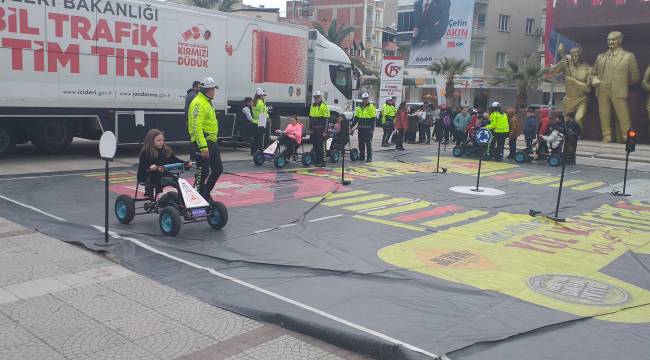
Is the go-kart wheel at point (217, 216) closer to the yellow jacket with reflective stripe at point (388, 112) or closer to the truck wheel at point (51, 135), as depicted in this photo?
the truck wheel at point (51, 135)

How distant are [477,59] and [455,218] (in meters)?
50.7

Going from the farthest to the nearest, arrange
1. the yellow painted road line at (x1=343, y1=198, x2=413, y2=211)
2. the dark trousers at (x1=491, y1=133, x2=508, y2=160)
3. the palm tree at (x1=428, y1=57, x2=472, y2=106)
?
the palm tree at (x1=428, y1=57, x2=472, y2=106)
the dark trousers at (x1=491, y1=133, x2=508, y2=160)
the yellow painted road line at (x1=343, y1=198, x2=413, y2=211)

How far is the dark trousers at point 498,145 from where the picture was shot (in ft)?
63.6

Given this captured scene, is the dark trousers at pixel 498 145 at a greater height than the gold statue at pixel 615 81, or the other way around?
the gold statue at pixel 615 81

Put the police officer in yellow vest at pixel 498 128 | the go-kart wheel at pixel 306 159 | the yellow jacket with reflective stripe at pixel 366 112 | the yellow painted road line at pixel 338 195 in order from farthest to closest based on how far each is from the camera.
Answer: the police officer in yellow vest at pixel 498 128 < the yellow jacket with reflective stripe at pixel 366 112 < the go-kart wheel at pixel 306 159 < the yellow painted road line at pixel 338 195

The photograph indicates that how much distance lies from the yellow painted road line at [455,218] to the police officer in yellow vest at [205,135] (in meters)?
3.35

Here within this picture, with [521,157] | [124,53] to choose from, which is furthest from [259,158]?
[521,157]

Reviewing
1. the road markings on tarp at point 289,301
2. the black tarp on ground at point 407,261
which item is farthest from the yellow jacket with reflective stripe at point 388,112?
the road markings on tarp at point 289,301

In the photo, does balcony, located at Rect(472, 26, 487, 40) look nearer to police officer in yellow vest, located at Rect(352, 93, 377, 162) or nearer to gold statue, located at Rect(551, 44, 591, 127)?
gold statue, located at Rect(551, 44, 591, 127)

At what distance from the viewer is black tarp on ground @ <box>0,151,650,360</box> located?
4.98m

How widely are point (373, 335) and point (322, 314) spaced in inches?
24.1

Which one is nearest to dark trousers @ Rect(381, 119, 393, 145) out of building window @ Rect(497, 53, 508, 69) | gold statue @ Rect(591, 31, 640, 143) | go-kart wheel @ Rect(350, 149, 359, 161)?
go-kart wheel @ Rect(350, 149, 359, 161)

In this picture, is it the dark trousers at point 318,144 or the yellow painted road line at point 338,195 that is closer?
the yellow painted road line at point 338,195

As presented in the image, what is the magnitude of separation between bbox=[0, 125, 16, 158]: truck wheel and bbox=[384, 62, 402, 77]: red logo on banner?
1572cm
